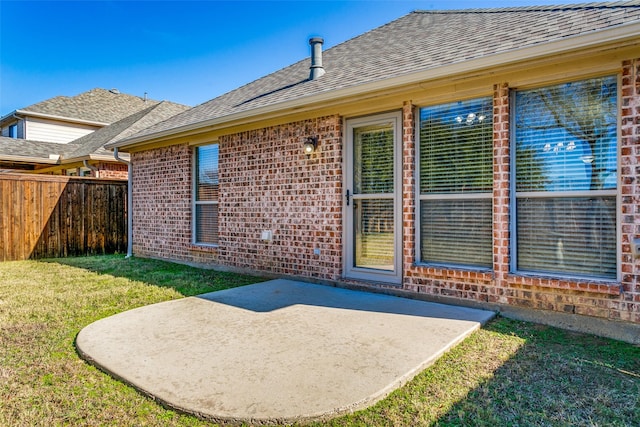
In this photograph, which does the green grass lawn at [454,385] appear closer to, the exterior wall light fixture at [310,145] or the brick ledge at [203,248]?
the brick ledge at [203,248]

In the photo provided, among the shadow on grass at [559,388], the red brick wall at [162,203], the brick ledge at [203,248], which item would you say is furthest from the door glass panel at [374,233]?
the red brick wall at [162,203]

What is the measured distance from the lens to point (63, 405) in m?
2.34

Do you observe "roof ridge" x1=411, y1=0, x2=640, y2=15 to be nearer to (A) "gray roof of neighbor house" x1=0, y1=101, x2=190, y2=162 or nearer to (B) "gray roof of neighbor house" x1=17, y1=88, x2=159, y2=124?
(A) "gray roof of neighbor house" x1=0, y1=101, x2=190, y2=162

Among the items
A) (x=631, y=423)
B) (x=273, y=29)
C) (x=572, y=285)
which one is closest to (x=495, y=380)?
(x=631, y=423)

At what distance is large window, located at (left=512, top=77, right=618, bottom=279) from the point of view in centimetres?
356

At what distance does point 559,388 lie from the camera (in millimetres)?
2520

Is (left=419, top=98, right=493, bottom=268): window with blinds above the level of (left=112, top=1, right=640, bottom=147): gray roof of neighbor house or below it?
below

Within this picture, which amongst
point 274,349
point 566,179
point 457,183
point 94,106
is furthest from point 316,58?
point 94,106

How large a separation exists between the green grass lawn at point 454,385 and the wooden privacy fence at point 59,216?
17.8ft

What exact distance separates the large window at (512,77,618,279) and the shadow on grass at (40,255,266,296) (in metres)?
3.71

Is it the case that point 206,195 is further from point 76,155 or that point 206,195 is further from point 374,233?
point 76,155

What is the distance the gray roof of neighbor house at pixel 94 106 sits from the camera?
1845 centimetres

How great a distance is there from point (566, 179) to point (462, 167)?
3.26ft

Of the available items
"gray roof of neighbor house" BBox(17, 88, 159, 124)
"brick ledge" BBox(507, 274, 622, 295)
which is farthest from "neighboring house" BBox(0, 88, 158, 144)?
"brick ledge" BBox(507, 274, 622, 295)
